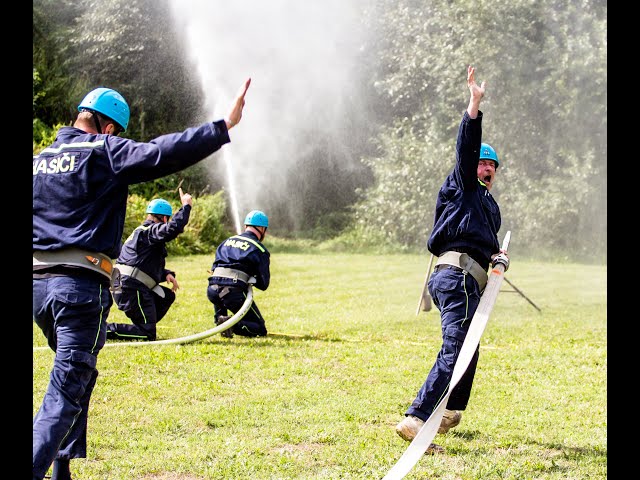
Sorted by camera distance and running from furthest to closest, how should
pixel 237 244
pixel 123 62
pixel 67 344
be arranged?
pixel 123 62, pixel 237 244, pixel 67 344

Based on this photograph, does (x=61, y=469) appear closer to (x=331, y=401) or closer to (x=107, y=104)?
(x=107, y=104)

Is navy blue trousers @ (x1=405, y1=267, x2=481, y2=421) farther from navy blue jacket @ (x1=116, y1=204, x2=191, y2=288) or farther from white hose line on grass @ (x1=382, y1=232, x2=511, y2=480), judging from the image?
navy blue jacket @ (x1=116, y1=204, x2=191, y2=288)

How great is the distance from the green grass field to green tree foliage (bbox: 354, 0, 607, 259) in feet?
39.5

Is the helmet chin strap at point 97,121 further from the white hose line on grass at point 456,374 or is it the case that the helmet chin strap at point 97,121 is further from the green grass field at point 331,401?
the white hose line on grass at point 456,374

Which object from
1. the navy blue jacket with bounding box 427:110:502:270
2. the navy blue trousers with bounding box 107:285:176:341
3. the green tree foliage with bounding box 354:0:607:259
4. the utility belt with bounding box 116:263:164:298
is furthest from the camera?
the green tree foliage with bounding box 354:0:607:259

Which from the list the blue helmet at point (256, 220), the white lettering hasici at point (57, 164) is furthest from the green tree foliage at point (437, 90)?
the white lettering hasici at point (57, 164)

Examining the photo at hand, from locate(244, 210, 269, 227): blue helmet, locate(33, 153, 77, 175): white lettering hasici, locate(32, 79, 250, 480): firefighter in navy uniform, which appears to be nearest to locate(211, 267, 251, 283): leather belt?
locate(244, 210, 269, 227): blue helmet

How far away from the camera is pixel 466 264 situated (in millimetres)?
5066

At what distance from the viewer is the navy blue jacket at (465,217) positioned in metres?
5.00

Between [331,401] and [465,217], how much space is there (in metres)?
1.76

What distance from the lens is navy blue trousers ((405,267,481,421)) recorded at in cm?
481

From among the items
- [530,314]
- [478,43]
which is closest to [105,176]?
[530,314]

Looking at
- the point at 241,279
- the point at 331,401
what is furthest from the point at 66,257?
the point at 241,279

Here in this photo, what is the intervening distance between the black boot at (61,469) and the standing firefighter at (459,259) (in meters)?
1.97
